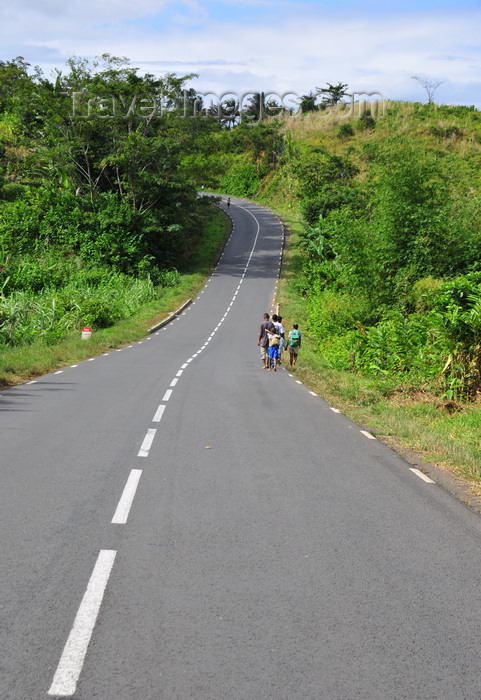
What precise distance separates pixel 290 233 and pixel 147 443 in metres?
63.4

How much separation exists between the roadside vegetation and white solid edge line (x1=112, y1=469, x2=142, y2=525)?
4330mm

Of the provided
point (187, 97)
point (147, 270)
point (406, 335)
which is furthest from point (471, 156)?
point (406, 335)

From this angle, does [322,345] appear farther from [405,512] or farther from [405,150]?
[405,512]

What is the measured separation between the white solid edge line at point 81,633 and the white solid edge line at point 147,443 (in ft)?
12.3

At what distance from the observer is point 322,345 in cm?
3019

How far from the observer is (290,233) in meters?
71.0

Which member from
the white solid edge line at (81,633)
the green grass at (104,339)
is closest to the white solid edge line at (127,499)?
the white solid edge line at (81,633)

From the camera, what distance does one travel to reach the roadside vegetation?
15406mm

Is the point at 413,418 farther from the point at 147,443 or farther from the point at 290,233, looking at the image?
the point at 290,233

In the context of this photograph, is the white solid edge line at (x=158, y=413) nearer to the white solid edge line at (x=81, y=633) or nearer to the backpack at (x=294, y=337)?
the white solid edge line at (x=81, y=633)

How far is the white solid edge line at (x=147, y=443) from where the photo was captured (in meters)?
8.83

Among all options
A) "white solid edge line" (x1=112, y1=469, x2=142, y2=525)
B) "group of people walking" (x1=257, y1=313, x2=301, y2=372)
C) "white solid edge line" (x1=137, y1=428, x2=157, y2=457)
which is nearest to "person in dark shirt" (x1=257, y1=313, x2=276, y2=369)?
"group of people walking" (x1=257, y1=313, x2=301, y2=372)

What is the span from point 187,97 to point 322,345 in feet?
99.8

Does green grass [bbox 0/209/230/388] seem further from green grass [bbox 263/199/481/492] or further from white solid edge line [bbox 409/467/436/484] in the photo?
white solid edge line [bbox 409/467/436/484]
